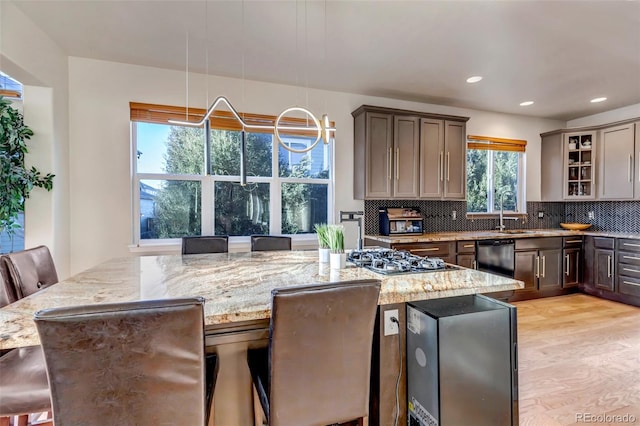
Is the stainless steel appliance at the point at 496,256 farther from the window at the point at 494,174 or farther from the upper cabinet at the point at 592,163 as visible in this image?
the upper cabinet at the point at 592,163

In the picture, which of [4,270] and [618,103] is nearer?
[4,270]

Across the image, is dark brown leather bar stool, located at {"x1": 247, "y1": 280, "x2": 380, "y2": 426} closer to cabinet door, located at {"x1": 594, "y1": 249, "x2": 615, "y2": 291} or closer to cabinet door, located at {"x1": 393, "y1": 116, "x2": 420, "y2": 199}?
cabinet door, located at {"x1": 393, "y1": 116, "x2": 420, "y2": 199}

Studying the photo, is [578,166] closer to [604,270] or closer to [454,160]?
[604,270]

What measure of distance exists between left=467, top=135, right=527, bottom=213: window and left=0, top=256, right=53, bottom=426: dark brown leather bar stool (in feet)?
16.0

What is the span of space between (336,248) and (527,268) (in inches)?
140

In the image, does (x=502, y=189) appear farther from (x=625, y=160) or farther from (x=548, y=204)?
(x=625, y=160)

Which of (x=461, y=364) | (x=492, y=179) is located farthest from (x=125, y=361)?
(x=492, y=179)

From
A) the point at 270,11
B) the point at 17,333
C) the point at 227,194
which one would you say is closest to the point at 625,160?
the point at 270,11

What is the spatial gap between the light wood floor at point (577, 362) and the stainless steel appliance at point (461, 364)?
0.68m

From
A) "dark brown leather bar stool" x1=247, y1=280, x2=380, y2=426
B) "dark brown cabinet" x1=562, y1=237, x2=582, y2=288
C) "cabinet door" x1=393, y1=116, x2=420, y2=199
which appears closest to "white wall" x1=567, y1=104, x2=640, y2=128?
"dark brown cabinet" x1=562, y1=237, x2=582, y2=288

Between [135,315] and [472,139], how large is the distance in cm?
485

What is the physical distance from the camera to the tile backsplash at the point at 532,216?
4156 mm

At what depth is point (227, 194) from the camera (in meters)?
3.53

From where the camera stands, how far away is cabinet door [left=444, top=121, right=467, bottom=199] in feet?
13.3
